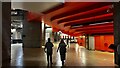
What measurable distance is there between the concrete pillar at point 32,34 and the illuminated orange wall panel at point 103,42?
9.21 meters

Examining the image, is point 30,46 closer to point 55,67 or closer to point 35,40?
point 35,40

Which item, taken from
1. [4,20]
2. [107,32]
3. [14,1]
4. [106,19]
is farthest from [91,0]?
[107,32]

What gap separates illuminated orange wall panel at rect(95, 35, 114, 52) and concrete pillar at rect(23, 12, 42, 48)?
9215 millimetres

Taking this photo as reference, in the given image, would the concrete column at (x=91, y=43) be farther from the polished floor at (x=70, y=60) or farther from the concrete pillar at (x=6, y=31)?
the concrete pillar at (x=6, y=31)

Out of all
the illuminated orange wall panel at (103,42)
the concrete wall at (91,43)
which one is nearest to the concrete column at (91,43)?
the concrete wall at (91,43)

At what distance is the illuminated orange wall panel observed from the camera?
85.0 feet

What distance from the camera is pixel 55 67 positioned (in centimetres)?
1253

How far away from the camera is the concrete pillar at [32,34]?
34812 millimetres

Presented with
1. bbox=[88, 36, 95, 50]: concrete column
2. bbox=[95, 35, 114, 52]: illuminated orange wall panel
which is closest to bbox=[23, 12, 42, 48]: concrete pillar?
bbox=[88, 36, 95, 50]: concrete column

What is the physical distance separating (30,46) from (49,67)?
23.1 meters

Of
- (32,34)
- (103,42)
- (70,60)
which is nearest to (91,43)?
(103,42)

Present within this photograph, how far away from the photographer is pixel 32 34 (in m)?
35.0

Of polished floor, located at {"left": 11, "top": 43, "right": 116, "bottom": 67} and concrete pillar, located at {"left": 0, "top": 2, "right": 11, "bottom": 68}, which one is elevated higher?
concrete pillar, located at {"left": 0, "top": 2, "right": 11, "bottom": 68}

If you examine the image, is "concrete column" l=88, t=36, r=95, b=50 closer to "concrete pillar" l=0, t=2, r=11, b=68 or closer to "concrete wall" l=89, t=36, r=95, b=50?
"concrete wall" l=89, t=36, r=95, b=50
